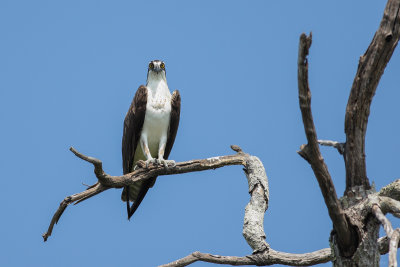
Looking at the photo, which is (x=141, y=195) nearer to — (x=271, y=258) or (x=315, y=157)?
(x=271, y=258)

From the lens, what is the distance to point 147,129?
7.12 m

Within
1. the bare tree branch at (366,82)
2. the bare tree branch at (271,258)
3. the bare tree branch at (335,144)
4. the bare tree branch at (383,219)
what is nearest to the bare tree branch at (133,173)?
the bare tree branch at (271,258)

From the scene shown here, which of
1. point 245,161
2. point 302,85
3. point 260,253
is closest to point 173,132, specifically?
point 245,161

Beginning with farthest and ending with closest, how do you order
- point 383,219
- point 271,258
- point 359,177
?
point 271,258, point 359,177, point 383,219

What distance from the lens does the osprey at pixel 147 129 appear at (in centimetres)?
709

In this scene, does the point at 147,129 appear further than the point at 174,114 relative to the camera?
No

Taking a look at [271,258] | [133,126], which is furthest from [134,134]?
[271,258]

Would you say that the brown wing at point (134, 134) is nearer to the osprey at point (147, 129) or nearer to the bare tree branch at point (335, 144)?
the osprey at point (147, 129)

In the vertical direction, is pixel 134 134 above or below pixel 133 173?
above

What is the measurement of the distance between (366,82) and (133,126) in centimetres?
386

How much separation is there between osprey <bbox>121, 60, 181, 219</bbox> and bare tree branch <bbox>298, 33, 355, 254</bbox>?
11.3 feet

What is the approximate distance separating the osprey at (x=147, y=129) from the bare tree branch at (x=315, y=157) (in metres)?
3.44

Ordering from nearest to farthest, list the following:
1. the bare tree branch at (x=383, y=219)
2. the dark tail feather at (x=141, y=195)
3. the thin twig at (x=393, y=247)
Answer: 1. the thin twig at (x=393, y=247)
2. the bare tree branch at (x=383, y=219)
3. the dark tail feather at (x=141, y=195)

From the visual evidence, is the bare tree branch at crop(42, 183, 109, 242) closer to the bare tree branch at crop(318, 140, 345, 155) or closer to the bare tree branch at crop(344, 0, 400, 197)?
the bare tree branch at crop(318, 140, 345, 155)
